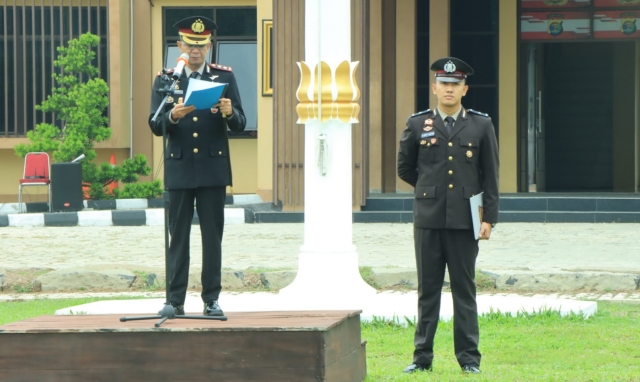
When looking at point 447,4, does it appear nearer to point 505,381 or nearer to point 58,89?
point 58,89

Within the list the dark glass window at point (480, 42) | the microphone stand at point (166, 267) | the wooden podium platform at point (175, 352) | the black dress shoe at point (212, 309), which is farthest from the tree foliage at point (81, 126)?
the wooden podium platform at point (175, 352)

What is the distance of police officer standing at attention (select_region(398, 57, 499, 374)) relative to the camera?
5711 mm

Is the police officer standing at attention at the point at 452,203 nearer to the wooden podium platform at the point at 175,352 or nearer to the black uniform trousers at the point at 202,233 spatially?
the wooden podium platform at the point at 175,352

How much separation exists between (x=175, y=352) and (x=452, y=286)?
153 centimetres

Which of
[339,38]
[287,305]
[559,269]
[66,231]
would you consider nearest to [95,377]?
[287,305]

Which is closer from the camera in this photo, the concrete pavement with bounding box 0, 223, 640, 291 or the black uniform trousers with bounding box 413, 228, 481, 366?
the black uniform trousers with bounding box 413, 228, 481, 366

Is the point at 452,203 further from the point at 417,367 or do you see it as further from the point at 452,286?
the point at 417,367

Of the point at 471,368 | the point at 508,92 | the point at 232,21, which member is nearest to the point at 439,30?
the point at 508,92

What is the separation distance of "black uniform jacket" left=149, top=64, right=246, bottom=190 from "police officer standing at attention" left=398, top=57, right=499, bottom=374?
0.99 metres

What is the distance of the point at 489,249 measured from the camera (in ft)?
40.1

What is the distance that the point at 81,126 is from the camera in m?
17.7

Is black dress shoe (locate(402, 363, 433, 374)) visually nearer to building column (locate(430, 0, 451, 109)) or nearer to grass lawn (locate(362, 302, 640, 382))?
grass lawn (locate(362, 302, 640, 382))

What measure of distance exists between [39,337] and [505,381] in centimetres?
205

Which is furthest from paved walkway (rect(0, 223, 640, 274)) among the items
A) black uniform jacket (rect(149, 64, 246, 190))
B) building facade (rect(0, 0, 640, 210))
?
black uniform jacket (rect(149, 64, 246, 190))
